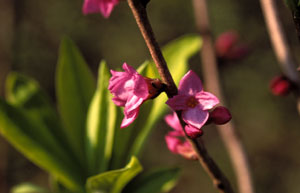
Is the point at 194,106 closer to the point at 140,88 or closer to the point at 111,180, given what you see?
the point at 140,88

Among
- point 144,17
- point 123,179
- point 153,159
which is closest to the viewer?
point 144,17

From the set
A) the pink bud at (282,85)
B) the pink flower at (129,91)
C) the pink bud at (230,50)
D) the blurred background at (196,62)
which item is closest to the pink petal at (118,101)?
the pink flower at (129,91)

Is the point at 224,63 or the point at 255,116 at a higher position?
the point at 224,63

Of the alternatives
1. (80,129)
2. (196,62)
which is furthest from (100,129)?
(196,62)

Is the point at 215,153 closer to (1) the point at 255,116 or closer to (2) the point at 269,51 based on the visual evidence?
(1) the point at 255,116

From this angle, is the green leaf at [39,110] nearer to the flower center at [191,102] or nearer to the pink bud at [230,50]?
the flower center at [191,102]

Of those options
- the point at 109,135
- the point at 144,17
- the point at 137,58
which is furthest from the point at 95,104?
the point at 137,58

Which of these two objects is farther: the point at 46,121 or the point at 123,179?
the point at 46,121
